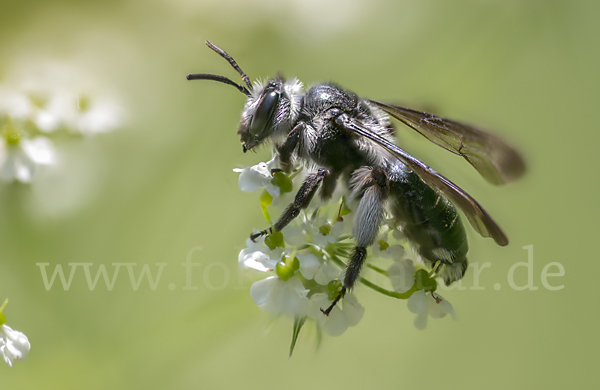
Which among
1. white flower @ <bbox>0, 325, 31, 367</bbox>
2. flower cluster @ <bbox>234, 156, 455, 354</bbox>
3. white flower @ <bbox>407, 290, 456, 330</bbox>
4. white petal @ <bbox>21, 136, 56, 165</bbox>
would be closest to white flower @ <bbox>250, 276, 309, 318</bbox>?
flower cluster @ <bbox>234, 156, 455, 354</bbox>

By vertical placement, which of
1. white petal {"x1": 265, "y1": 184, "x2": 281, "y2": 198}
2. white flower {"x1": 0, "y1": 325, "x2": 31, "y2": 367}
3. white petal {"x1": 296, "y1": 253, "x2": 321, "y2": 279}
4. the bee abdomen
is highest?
the bee abdomen

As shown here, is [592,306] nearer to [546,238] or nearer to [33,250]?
[546,238]

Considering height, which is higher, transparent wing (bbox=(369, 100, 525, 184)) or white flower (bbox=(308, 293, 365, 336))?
transparent wing (bbox=(369, 100, 525, 184))

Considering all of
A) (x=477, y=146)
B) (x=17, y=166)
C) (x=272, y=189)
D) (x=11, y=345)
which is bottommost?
(x=11, y=345)

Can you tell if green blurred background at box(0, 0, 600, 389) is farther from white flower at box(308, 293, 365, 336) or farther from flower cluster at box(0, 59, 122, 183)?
white flower at box(308, 293, 365, 336)

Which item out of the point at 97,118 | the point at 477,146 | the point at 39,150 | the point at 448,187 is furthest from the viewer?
the point at 97,118

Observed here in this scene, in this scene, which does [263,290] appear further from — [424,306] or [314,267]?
[424,306]

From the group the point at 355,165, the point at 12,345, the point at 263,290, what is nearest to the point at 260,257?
the point at 263,290
